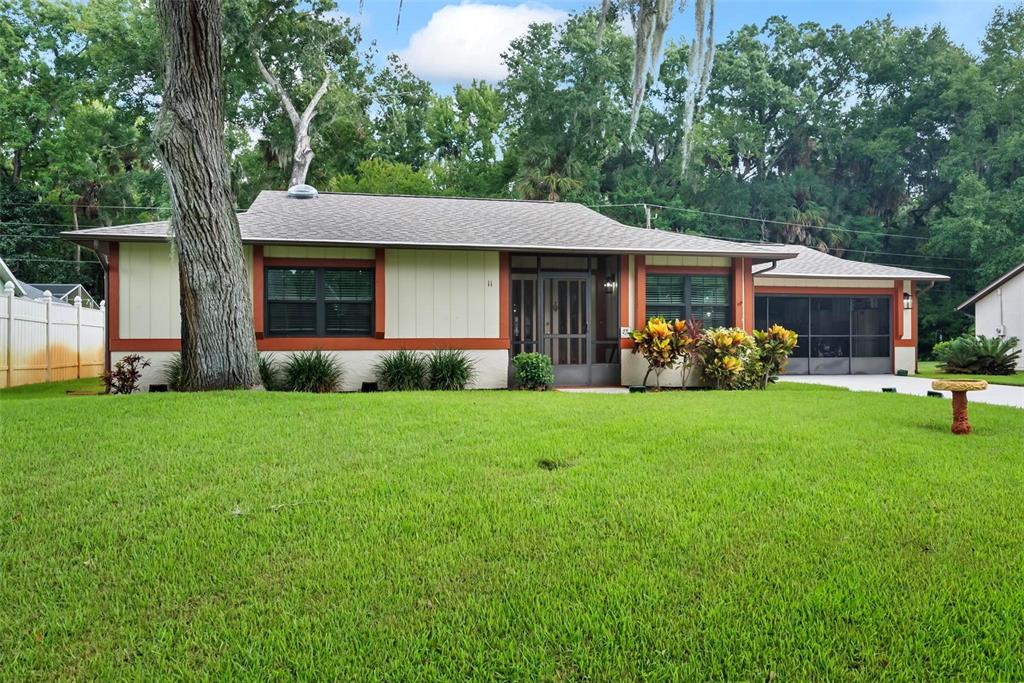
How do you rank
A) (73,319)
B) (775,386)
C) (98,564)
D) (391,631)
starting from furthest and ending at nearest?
1. (73,319)
2. (775,386)
3. (98,564)
4. (391,631)

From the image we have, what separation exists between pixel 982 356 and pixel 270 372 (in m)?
15.6

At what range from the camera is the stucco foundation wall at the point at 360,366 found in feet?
33.1

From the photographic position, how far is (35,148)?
26328mm

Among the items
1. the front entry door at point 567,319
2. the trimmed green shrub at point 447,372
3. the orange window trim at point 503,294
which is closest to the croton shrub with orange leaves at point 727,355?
the front entry door at point 567,319

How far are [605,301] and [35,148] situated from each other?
2651 cm

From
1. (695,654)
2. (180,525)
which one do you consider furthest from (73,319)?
(695,654)

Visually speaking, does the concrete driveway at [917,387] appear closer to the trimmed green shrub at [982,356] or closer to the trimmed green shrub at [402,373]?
the trimmed green shrub at [982,356]

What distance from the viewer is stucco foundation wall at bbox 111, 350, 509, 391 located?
1009 centimetres

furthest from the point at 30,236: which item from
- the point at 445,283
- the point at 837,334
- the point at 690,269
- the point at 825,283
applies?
A: the point at 837,334

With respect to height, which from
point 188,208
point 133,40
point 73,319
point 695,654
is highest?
point 133,40

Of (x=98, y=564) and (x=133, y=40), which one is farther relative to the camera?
(x=133, y=40)

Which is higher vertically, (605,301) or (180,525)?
(605,301)

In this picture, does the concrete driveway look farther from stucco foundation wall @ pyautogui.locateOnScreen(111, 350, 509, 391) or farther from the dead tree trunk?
the dead tree trunk

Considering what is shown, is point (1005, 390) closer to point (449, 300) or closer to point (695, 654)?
point (449, 300)
